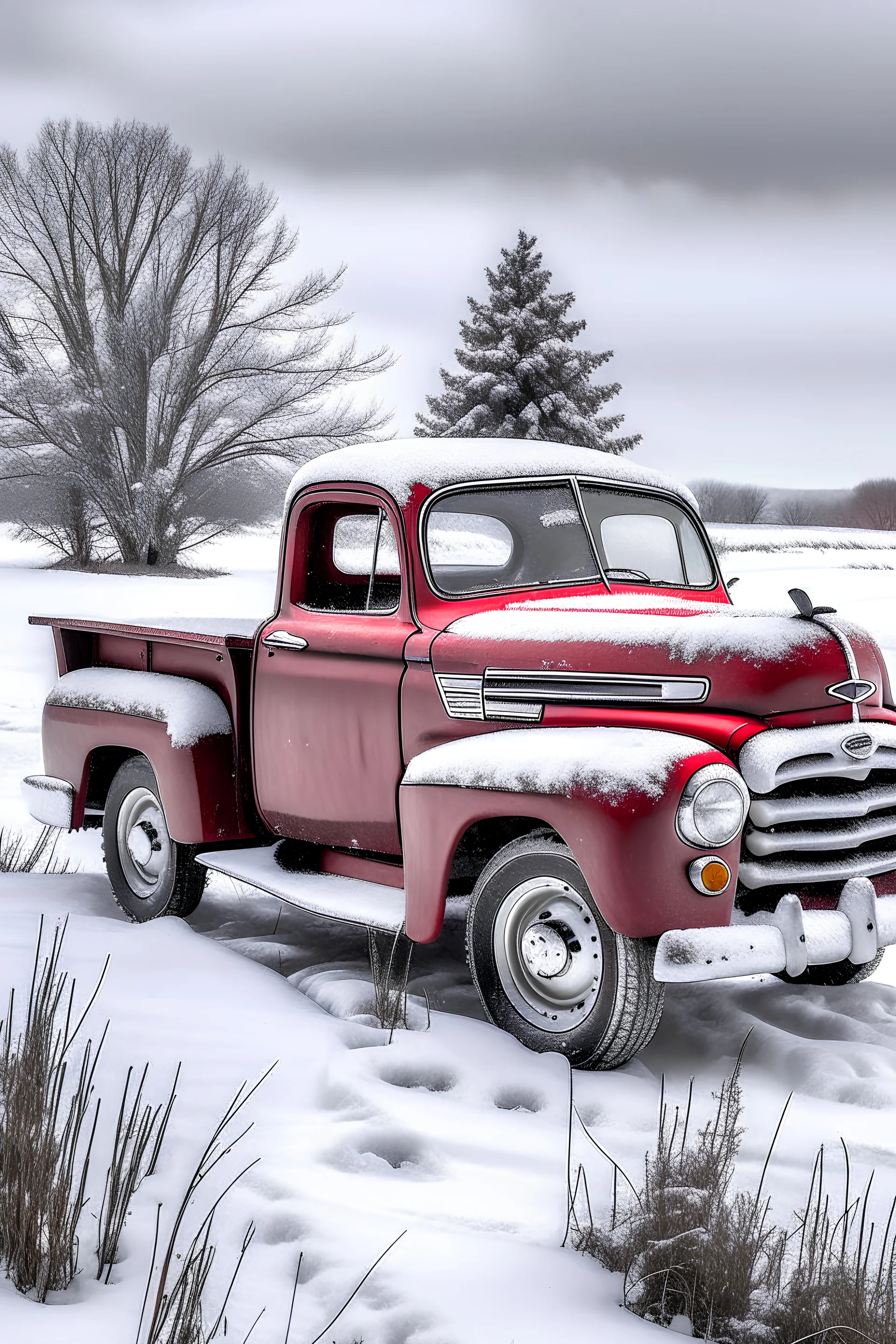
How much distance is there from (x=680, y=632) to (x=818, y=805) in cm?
68

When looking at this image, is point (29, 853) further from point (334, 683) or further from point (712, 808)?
point (712, 808)

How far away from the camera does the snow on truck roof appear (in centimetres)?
505

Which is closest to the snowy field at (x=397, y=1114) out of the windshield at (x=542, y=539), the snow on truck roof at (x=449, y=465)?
the windshield at (x=542, y=539)

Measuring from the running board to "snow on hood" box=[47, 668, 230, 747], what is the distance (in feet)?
1.73

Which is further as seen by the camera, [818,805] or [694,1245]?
[818,805]

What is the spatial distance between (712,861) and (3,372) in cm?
2574

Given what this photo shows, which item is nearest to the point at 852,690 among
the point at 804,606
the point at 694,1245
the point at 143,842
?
the point at 804,606

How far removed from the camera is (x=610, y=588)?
508cm

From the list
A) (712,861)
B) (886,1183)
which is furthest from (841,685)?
(886,1183)

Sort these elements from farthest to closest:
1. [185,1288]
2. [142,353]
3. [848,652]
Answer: [142,353], [848,652], [185,1288]

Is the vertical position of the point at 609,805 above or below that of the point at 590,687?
below

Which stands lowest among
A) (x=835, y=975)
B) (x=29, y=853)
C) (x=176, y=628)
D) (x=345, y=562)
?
(x=29, y=853)

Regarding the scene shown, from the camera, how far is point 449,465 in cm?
510

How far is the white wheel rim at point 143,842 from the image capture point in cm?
597
